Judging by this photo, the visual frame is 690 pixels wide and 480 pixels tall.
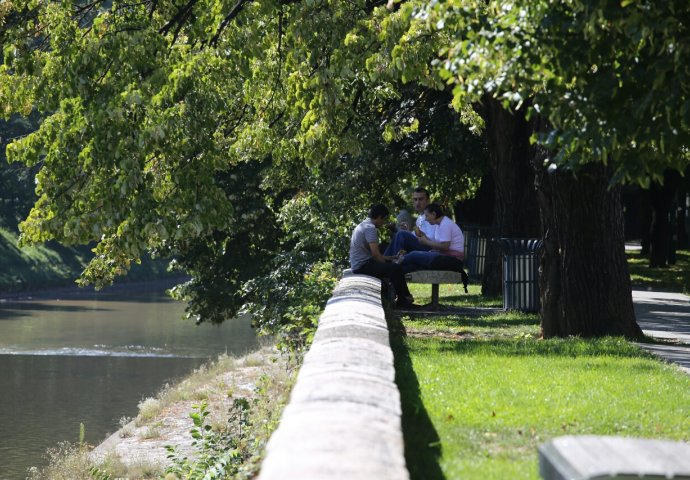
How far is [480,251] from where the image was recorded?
92.6ft

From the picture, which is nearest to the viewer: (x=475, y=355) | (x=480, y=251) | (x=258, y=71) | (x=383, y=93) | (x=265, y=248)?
(x=475, y=355)

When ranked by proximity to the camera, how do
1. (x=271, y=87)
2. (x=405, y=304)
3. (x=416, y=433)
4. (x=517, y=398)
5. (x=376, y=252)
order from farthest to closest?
(x=271, y=87), (x=405, y=304), (x=376, y=252), (x=517, y=398), (x=416, y=433)

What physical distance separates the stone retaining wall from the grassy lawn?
54cm

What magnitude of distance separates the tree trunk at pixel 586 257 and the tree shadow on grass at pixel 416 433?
142 inches

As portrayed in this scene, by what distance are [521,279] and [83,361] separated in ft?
91.5

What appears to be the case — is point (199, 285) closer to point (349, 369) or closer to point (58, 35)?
point (58, 35)

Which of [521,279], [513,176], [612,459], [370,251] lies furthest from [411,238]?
[612,459]

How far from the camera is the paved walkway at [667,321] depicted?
43.8 ft

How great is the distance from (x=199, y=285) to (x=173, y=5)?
16.6m

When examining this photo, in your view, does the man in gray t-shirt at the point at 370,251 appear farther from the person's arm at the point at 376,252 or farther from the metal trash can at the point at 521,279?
the metal trash can at the point at 521,279

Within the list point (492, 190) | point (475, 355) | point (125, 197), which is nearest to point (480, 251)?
point (492, 190)

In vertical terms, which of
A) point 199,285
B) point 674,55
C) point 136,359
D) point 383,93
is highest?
point 383,93

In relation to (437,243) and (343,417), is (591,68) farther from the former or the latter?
(437,243)

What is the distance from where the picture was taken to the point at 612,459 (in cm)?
459
